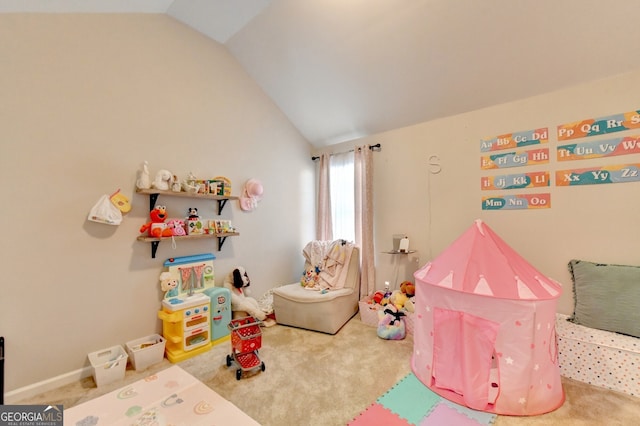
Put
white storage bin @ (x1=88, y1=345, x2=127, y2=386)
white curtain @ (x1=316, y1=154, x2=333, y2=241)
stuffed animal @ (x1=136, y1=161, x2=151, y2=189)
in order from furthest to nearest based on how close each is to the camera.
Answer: white curtain @ (x1=316, y1=154, x2=333, y2=241)
stuffed animal @ (x1=136, y1=161, x2=151, y2=189)
white storage bin @ (x1=88, y1=345, x2=127, y2=386)

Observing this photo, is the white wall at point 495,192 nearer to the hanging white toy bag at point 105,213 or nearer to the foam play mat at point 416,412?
the foam play mat at point 416,412

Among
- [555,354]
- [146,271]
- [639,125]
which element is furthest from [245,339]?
[639,125]

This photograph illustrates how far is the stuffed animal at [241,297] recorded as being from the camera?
3.14m

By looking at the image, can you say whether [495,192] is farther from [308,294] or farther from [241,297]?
[241,297]

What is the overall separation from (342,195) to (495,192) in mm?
1943

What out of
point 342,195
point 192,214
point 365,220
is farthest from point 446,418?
point 342,195

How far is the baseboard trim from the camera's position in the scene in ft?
6.44

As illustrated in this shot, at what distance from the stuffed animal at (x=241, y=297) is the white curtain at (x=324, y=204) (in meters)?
1.37

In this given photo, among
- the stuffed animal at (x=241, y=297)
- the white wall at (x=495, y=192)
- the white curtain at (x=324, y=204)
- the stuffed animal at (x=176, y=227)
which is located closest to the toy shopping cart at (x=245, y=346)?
the stuffed animal at (x=241, y=297)

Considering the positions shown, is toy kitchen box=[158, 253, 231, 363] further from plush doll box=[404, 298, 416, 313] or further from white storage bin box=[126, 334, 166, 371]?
plush doll box=[404, 298, 416, 313]

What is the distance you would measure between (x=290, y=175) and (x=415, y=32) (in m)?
2.33

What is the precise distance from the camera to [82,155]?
7.47ft

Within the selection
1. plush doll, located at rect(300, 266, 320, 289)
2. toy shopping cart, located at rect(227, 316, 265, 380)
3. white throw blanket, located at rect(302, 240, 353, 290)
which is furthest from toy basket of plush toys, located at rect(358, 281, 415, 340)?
toy shopping cart, located at rect(227, 316, 265, 380)

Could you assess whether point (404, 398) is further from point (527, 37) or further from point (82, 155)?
point (82, 155)
